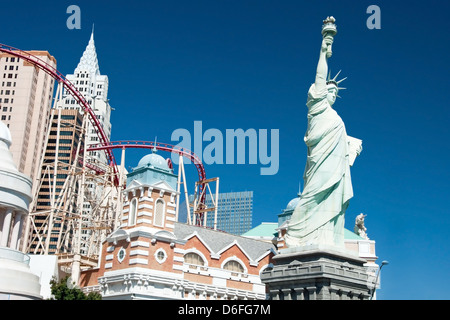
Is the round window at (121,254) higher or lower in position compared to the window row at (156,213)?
lower

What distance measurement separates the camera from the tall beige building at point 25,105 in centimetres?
9812

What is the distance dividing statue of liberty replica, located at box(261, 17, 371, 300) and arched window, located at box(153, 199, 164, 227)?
748cm

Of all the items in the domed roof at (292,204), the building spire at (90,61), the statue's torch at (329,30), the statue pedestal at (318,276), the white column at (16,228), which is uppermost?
the building spire at (90,61)

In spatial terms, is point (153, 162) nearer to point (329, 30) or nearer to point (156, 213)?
point (156, 213)

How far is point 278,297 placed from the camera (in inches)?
1218

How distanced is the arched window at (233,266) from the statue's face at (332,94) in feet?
42.5

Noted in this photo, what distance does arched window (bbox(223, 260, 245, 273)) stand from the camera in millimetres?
38688

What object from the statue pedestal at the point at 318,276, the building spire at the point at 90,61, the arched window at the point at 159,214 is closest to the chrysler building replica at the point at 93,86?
the building spire at the point at 90,61

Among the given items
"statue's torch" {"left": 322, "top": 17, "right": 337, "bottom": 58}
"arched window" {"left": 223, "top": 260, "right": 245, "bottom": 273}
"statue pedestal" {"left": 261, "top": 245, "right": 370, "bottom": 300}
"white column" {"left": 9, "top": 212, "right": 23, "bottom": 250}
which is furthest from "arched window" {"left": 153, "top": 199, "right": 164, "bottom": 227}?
"statue's torch" {"left": 322, "top": 17, "right": 337, "bottom": 58}

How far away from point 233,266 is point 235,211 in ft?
428

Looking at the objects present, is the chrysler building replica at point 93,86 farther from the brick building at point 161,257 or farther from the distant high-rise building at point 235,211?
the brick building at point 161,257

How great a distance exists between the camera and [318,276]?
2914 centimetres

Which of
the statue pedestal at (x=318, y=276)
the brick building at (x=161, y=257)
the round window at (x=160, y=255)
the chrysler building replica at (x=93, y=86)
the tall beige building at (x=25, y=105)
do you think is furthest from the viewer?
the chrysler building replica at (x=93, y=86)
